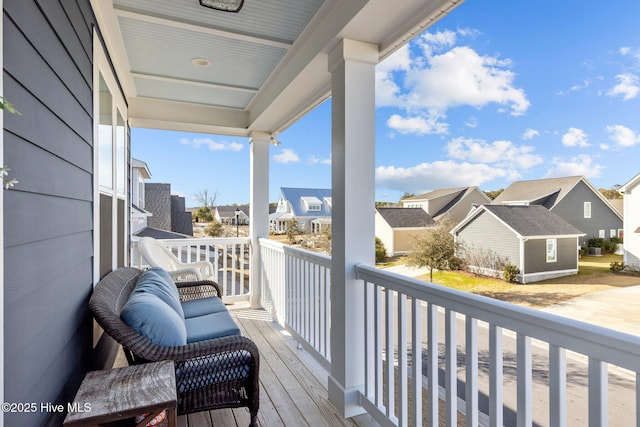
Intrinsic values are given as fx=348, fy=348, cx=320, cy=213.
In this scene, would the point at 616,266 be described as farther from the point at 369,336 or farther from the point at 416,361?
the point at 369,336

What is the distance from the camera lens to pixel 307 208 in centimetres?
294

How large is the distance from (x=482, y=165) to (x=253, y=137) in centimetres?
377

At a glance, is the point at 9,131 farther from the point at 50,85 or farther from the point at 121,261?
the point at 121,261

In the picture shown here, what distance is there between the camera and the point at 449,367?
1.52m

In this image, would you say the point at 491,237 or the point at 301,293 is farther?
the point at 301,293

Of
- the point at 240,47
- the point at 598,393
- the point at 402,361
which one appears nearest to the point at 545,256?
the point at 598,393

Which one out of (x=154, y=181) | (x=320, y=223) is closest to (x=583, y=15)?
(x=320, y=223)

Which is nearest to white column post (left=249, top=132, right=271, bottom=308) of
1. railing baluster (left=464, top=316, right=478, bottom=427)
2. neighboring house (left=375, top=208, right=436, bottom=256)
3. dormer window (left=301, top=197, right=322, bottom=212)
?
dormer window (left=301, top=197, right=322, bottom=212)

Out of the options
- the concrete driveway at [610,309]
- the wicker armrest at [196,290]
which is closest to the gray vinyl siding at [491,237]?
the concrete driveway at [610,309]

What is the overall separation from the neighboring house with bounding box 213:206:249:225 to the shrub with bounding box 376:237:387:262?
3173mm

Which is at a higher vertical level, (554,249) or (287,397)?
(554,249)

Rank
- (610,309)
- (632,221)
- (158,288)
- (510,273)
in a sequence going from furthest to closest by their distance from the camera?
(158,288) < (510,273) < (610,309) < (632,221)

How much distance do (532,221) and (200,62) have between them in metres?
3.00

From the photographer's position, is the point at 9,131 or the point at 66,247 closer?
the point at 9,131
